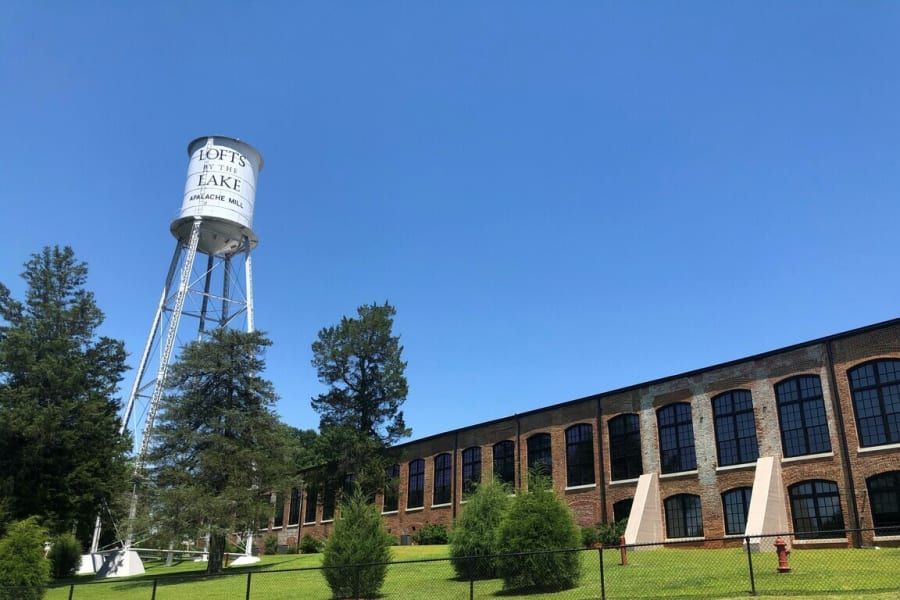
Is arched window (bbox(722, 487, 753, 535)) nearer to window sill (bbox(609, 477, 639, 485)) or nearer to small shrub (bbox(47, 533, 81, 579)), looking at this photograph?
window sill (bbox(609, 477, 639, 485))

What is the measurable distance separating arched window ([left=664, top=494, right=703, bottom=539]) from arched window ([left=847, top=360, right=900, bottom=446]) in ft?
25.4

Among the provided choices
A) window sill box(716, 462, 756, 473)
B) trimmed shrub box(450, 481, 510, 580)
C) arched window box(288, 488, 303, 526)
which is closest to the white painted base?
arched window box(288, 488, 303, 526)

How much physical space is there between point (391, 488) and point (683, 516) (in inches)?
842

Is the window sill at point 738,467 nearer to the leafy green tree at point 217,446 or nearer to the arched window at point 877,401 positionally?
the arched window at point 877,401

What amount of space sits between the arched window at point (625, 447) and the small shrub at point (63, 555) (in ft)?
97.6

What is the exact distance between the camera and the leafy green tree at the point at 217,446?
31594 mm

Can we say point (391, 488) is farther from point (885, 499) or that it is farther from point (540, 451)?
point (885, 499)

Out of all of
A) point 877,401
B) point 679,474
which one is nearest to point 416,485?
point 679,474

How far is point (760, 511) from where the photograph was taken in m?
27.5

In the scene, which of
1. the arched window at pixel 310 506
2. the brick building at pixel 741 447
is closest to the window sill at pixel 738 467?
the brick building at pixel 741 447

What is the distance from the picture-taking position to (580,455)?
37.8m

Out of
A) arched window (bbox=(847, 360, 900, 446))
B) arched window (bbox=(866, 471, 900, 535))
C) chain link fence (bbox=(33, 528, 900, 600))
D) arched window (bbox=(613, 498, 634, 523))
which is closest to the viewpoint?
chain link fence (bbox=(33, 528, 900, 600))

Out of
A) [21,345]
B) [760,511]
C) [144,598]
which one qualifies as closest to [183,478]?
[144,598]

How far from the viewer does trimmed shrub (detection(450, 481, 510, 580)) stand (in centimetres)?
2125
